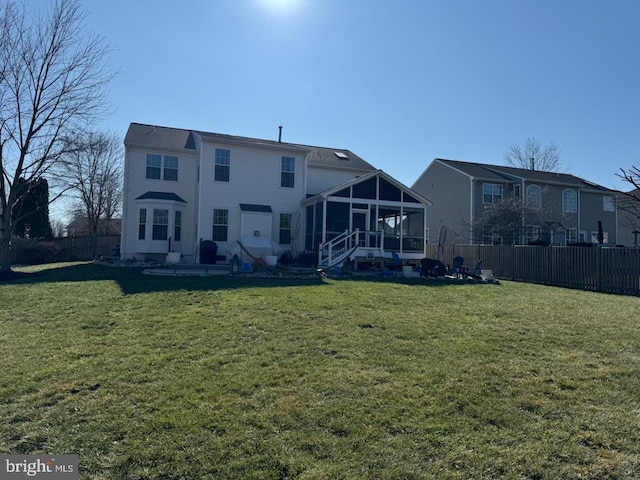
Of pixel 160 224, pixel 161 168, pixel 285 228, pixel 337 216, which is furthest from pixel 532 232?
pixel 161 168

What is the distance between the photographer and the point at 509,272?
56.2 ft

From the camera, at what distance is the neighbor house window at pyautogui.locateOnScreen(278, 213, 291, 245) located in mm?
21125

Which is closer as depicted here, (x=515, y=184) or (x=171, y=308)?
(x=171, y=308)

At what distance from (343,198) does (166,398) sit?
606 inches

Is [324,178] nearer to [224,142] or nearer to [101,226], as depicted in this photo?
[224,142]

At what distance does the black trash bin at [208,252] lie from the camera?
18.6 m

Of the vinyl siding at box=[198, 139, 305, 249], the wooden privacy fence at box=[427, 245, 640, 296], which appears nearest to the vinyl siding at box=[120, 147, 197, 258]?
the vinyl siding at box=[198, 139, 305, 249]

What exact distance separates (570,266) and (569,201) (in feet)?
65.8

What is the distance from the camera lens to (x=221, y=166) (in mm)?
19938

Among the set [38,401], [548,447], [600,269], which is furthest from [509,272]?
[38,401]

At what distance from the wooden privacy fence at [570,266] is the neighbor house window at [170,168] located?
14675 mm

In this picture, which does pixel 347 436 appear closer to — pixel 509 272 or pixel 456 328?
pixel 456 328

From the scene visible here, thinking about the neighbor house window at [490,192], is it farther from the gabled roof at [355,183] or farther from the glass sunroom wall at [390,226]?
the gabled roof at [355,183]

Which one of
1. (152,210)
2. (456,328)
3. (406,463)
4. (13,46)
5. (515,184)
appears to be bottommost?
(406,463)
